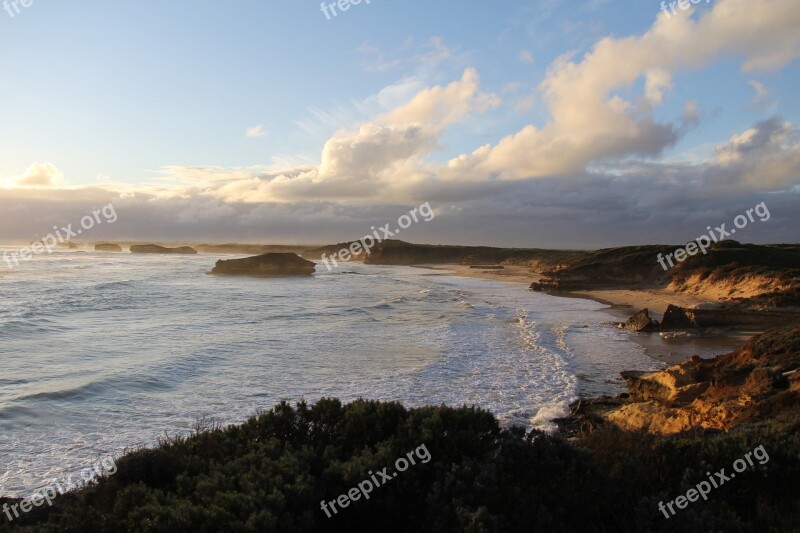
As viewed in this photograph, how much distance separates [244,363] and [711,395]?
1166 cm

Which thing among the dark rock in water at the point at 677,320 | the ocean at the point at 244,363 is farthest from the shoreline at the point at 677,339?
the dark rock in water at the point at 677,320

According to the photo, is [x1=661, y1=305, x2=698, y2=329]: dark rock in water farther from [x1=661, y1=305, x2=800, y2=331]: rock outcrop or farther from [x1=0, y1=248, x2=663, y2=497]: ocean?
[x1=0, y1=248, x2=663, y2=497]: ocean

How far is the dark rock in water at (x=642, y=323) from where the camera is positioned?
21102 mm

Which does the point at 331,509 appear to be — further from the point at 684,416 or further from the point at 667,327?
the point at 667,327

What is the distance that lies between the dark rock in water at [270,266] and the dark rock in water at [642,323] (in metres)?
45.2

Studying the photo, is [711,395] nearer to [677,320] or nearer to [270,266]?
[677,320]

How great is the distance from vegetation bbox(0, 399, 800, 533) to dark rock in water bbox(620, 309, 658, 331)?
16722 millimetres

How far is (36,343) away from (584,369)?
56.5ft

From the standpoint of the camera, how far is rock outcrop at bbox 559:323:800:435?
8133 millimetres

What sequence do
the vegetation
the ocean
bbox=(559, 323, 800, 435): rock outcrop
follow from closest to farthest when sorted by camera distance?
1. the vegetation
2. bbox=(559, 323, 800, 435): rock outcrop
3. the ocean

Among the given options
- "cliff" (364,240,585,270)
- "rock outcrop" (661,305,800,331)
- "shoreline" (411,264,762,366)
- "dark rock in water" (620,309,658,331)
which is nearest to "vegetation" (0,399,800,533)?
"shoreline" (411,264,762,366)

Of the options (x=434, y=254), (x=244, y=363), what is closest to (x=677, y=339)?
(x=244, y=363)

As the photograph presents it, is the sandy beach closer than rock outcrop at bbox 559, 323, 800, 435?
No

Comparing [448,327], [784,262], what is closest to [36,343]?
[448,327]
